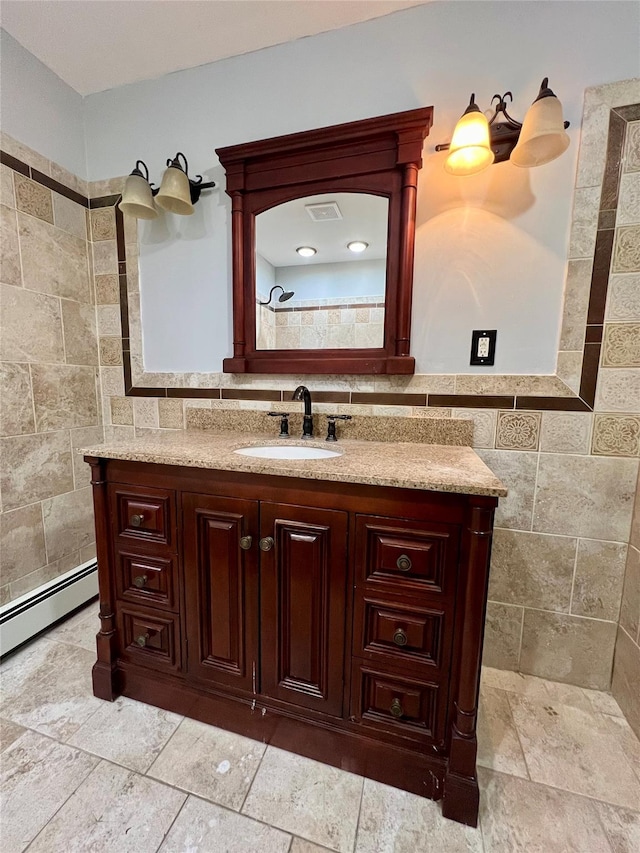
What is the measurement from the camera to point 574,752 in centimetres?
110

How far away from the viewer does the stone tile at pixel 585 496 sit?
1.24 metres

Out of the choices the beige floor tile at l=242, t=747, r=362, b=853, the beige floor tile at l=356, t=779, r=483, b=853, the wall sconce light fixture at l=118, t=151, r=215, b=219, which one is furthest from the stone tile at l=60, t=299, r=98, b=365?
the beige floor tile at l=356, t=779, r=483, b=853

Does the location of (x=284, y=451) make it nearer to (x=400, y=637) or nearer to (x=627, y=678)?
(x=400, y=637)

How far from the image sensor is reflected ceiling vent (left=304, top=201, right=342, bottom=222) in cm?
140

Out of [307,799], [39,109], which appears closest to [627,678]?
[307,799]

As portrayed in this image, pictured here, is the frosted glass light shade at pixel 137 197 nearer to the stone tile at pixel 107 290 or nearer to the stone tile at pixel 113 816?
the stone tile at pixel 107 290

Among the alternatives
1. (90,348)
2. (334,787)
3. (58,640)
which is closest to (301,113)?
(90,348)

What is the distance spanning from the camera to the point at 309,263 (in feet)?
4.78

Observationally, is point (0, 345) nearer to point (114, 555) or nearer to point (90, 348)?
point (90, 348)

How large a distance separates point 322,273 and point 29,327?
4.26ft

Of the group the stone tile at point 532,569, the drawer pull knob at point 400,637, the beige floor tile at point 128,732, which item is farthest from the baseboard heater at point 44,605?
the stone tile at point 532,569

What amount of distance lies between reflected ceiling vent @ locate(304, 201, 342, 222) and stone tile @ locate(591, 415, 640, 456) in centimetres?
124

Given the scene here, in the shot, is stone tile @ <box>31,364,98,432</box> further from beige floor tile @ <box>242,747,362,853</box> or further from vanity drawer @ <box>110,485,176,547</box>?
beige floor tile @ <box>242,747,362,853</box>

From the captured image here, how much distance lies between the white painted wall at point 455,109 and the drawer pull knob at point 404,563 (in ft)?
2.56
